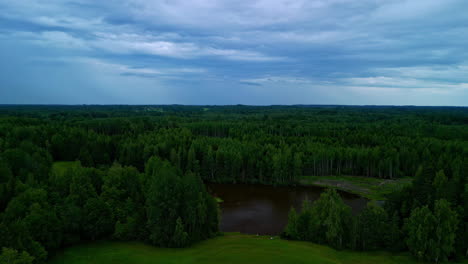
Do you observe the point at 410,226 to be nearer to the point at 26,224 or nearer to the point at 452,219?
the point at 452,219

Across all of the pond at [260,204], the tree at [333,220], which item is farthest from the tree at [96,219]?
the tree at [333,220]

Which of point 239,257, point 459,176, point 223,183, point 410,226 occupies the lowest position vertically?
point 223,183

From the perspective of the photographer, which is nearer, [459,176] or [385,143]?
[459,176]

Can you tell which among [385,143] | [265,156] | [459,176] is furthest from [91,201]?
[385,143]

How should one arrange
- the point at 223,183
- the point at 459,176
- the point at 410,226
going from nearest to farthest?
the point at 410,226, the point at 459,176, the point at 223,183

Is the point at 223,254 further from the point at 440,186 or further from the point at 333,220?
the point at 440,186

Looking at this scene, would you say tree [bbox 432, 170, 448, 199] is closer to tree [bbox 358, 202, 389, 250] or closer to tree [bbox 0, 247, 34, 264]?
tree [bbox 358, 202, 389, 250]

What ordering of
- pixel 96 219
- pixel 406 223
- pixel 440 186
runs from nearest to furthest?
1. pixel 406 223
2. pixel 96 219
3. pixel 440 186

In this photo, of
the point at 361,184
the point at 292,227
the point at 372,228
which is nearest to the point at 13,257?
the point at 292,227

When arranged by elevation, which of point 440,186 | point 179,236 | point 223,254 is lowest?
point 223,254
